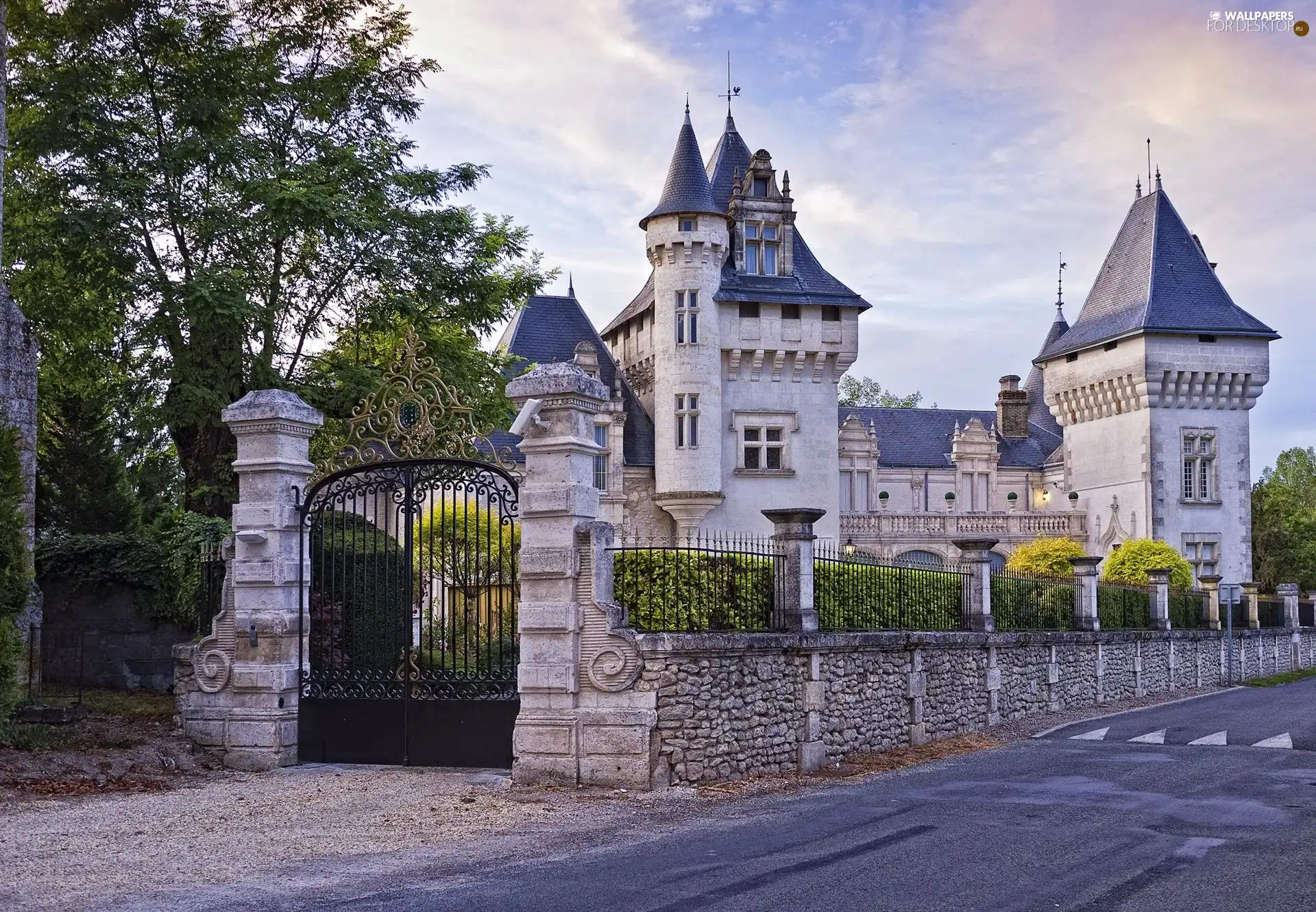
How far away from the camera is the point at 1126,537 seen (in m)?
43.1

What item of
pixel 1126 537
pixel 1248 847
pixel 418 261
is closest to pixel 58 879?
pixel 1248 847

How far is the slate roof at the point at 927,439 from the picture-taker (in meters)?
51.3

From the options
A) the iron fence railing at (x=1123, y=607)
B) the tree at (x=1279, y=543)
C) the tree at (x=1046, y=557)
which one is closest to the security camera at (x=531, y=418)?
the iron fence railing at (x=1123, y=607)

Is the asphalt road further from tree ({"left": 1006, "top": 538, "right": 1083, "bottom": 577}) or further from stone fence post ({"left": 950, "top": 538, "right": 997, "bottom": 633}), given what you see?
tree ({"left": 1006, "top": 538, "right": 1083, "bottom": 577})

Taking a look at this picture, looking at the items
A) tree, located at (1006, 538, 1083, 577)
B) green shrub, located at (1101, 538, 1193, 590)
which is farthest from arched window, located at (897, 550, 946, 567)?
green shrub, located at (1101, 538, 1193, 590)

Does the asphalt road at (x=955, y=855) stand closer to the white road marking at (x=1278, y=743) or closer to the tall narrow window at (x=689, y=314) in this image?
the white road marking at (x=1278, y=743)

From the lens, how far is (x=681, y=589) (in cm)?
1234

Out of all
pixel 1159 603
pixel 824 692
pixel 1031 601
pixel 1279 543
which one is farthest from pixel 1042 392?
pixel 824 692

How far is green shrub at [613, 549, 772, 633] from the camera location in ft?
40.1

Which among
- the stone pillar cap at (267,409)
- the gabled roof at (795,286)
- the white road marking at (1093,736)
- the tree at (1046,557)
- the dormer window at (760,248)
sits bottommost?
the white road marking at (1093,736)

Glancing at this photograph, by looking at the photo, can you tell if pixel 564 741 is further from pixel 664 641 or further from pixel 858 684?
pixel 858 684

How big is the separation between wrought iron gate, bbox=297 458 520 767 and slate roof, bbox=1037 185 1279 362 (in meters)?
34.7

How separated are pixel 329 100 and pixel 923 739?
13517mm

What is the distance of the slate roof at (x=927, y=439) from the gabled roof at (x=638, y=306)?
40.2ft
